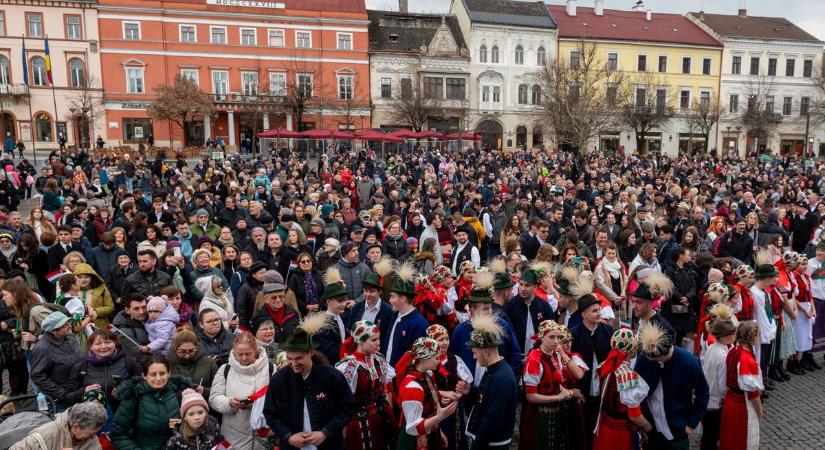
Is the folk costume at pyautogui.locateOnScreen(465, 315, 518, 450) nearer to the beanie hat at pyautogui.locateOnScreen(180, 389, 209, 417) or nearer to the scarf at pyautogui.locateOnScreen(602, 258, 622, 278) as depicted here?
the beanie hat at pyautogui.locateOnScreen(180, 389, 209, 417)

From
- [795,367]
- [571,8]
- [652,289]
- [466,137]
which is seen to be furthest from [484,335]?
[571,8]

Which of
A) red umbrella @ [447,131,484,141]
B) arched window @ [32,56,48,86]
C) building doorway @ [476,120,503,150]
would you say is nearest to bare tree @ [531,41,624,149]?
red umbrella @ [447,131,484,141]

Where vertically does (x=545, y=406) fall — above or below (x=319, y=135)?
below

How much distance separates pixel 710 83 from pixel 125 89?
52319mm

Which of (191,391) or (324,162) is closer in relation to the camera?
(191,391)

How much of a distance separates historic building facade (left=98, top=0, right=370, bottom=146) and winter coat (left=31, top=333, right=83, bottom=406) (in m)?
37.5

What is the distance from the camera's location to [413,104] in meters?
44.4

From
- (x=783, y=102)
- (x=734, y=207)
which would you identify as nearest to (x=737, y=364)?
(x=734, y=207)

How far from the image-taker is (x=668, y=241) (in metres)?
9.17

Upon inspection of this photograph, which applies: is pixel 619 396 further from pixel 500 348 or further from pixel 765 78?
pixel 765 78

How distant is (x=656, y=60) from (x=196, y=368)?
5623cm

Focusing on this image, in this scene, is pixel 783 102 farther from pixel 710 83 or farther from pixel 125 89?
pixel 125 89

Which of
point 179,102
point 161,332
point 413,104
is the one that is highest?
point 413,104

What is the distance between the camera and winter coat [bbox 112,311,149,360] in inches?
211
